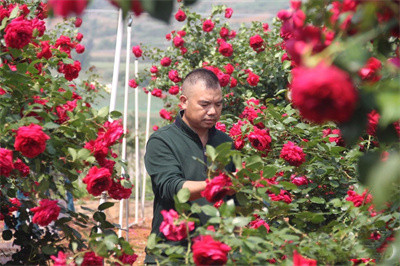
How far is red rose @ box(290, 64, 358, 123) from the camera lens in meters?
0.76

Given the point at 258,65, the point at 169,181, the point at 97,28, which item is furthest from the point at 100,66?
the point at 169,181

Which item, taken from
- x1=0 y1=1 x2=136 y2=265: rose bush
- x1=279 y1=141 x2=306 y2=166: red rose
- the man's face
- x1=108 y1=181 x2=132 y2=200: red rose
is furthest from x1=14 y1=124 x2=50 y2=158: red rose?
x1=279 y1=141 x2=306 y2=166: red rose

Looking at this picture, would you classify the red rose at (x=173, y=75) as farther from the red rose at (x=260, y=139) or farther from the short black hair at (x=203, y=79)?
the red rose at (x=260, y=139)

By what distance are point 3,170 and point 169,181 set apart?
0.61 metres

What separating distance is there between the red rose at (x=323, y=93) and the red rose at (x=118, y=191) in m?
1.59

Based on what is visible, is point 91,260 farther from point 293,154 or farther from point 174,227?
point 293,154

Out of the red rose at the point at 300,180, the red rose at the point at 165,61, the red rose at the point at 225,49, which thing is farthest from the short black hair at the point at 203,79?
the red rose at the point at 165,61

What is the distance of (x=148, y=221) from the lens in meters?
9.24

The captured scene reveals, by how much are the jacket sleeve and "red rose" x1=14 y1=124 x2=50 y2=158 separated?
536 mm

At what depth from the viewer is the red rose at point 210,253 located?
4.73 ft

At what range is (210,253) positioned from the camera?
1.44m

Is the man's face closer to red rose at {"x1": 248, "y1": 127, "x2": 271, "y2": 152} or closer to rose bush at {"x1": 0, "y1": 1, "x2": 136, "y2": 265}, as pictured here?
red rose at {"x1": 248, "y1": 127, "x2": 271, "y2": 152}

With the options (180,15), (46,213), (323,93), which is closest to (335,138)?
(46,213)

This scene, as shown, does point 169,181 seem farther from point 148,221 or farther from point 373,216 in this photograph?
point 148,221
